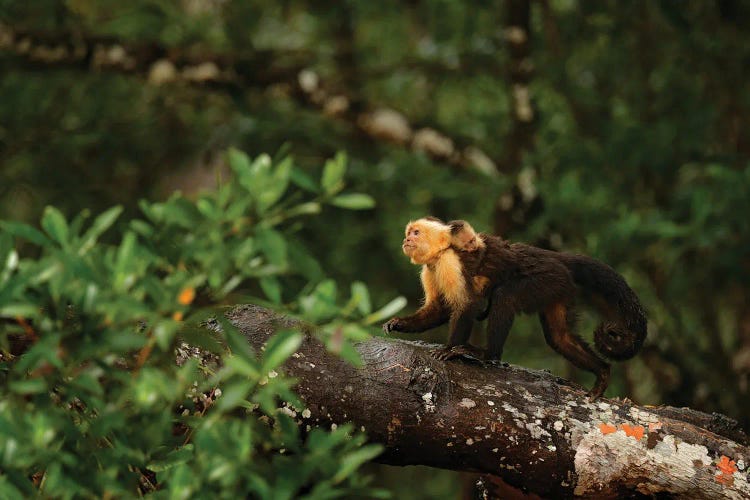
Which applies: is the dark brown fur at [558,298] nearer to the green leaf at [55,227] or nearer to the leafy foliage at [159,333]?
the leafy foliage at [159,333]

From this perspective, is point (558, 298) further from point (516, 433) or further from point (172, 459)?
point (172, 459)

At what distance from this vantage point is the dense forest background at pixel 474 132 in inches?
249

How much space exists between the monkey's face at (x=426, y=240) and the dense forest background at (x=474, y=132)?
202 cm

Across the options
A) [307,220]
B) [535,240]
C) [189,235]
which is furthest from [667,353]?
[189,235]

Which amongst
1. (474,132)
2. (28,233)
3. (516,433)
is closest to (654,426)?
(516,433)

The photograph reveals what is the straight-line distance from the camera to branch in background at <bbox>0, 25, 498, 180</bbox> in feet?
21.4

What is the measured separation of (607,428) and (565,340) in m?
0.78

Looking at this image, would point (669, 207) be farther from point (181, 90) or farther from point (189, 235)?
point (189, 235)

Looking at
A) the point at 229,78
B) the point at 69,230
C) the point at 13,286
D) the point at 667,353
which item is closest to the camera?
the point at 13,286

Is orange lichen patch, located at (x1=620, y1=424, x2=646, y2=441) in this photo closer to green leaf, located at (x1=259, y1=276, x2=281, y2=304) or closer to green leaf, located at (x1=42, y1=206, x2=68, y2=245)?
green leaf, located at (x1=259, y1=276, x2=281, y2=304)

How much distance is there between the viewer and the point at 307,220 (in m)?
7.31

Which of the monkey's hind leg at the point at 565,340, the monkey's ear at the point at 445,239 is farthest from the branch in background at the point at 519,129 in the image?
the monkey's ear at the point at 445,239

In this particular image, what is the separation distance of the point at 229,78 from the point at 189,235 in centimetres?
508

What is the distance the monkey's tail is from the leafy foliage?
1998 mm
